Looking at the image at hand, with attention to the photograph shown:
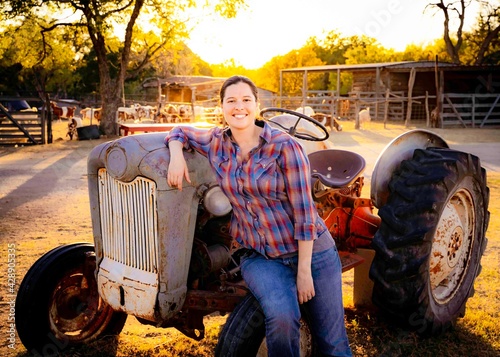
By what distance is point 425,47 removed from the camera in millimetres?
59094

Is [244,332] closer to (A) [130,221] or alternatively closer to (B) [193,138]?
(A) [130,221]

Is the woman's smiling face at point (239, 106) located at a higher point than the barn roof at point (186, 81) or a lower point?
lower

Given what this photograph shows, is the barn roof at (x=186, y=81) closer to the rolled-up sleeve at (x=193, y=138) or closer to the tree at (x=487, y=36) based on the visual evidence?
the tree at (x=487, y=36)

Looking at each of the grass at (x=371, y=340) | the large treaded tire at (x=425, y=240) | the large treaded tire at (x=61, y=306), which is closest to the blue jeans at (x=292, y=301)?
the large treaded tire at (x=425, y=240)

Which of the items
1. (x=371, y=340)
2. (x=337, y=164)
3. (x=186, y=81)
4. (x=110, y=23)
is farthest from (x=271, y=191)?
(x=186, y=81)

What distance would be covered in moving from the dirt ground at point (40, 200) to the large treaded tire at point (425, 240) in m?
2.34

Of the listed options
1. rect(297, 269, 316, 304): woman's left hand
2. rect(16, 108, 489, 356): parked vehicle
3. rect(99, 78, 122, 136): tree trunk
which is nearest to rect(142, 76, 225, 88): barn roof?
rect(99, 78, 122, 136): tree trunk

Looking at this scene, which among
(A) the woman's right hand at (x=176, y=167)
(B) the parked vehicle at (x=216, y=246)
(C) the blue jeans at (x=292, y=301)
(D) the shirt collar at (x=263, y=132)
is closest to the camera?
(C) the blue jeans at (x=292, y=301)

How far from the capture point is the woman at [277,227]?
7.61 ft

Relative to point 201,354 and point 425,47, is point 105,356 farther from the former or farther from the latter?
point 425,47

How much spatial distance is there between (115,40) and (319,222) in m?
Result: 21.9

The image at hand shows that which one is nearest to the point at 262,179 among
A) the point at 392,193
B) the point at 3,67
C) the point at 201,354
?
the point at 392,193

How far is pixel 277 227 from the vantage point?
2.43 meters

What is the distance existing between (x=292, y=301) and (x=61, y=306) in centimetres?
172
